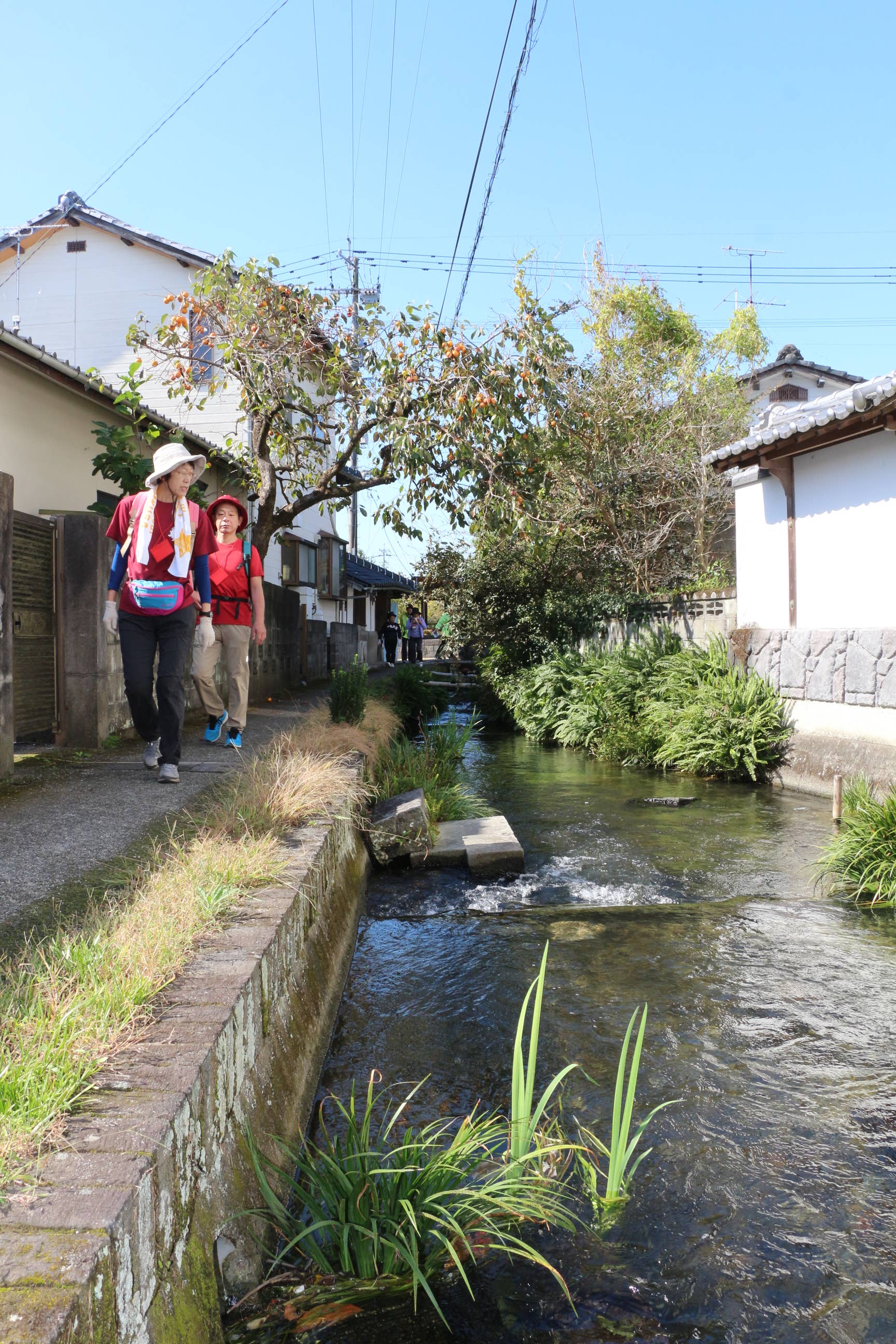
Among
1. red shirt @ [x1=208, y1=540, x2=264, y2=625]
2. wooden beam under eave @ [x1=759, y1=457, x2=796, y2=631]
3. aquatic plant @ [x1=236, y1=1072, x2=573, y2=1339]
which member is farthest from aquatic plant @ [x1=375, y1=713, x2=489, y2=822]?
aquatic plant @ [x1=236, y1=1072, x2=573, y2=1339]

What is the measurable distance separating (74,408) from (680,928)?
929 centimetres

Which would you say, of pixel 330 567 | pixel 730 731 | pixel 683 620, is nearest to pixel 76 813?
pixel 730 731

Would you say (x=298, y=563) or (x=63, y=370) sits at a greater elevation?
(x=63, y=370)

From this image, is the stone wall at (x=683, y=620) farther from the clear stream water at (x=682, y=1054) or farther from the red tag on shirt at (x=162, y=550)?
the red tag on shirt at (x=162, y=550)

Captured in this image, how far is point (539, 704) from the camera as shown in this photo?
15781 mm

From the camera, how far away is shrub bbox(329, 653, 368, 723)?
920 cm

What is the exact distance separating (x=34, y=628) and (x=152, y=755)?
1.38 meters

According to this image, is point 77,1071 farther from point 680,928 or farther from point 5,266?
point 5,266

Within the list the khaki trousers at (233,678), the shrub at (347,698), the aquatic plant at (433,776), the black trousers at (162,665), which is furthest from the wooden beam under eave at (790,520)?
the black trousers at (162,665)

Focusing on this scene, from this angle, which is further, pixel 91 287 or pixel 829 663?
pixel 91 287

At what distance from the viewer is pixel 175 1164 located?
2037 millimetres

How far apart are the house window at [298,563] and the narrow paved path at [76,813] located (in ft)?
43.7

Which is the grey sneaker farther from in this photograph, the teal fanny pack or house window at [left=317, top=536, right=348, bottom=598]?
house window at [left=317, top=536, right=348, bottom=598]

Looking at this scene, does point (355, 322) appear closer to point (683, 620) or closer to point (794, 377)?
point (683, 620)
